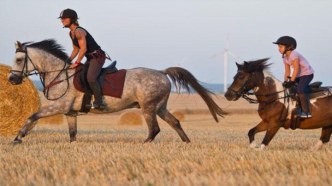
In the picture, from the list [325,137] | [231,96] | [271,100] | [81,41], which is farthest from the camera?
[81,41]

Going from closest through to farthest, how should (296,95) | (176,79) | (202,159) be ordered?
1. (202,159)
2. (296,95)
3. (176,79)

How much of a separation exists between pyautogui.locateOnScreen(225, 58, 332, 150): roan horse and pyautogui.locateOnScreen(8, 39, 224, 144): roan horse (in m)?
2.15

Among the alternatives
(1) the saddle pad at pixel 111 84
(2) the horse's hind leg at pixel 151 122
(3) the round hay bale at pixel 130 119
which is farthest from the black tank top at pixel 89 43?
(3) the round hay bale at pixel 130 119

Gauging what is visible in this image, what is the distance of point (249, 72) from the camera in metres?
11.5

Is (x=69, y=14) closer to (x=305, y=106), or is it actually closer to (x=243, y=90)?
(x=243, y=90)

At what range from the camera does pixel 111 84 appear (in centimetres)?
1276

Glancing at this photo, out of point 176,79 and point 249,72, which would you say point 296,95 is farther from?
point 176,79

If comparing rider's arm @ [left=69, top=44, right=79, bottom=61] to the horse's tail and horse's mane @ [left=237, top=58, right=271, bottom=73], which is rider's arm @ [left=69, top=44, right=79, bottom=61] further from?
horse's mane @ [left=237, top=58, right=271, bottom=73]

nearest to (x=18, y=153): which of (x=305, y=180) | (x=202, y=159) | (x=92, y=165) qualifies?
(x=92, y=165)

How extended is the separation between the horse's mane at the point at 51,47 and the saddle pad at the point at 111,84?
0.61 m

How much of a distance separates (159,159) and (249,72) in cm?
346

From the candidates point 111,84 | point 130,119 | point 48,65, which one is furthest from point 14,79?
point 130,119

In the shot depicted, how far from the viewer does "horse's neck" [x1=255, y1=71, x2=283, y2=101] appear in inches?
448

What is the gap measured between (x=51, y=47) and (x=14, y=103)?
12.8 feet
